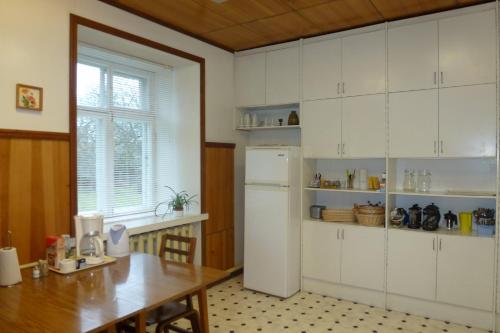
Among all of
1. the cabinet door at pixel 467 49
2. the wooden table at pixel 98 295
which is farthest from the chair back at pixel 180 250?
the cabinet door at pixel 467 49

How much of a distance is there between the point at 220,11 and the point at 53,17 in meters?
1.41

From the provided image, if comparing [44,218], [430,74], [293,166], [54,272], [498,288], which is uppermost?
[430,74]

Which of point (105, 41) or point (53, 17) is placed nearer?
point (53, 17)

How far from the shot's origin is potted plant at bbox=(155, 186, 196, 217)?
411 centimetres

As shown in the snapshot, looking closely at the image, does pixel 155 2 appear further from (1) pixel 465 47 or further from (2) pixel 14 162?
(1) pixel 465 47

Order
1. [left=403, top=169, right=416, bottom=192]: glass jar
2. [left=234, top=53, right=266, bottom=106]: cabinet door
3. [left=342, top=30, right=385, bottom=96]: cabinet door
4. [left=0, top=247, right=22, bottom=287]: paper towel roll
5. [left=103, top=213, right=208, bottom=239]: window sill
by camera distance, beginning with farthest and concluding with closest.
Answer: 1. [left=234, top=53, right=266, bottom=106]: cabinet door
2. [left=403, top=169, right=416, bottom=192]: glass jar
3. [left=342, top=30, right=385, bottom=96]: cabinet door
4. [left=103, top=213, right=208, bottom=239]: window sill
5. [left=0, top=247, right=22, bottom=287]: paper towel roll

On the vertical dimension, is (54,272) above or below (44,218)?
below

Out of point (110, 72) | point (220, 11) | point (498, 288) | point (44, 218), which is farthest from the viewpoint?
point (110, 72)

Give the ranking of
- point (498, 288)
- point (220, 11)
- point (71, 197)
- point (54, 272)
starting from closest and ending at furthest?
point (54, 272) → point (71, 197) → point (498, 288) → point (220, 11)

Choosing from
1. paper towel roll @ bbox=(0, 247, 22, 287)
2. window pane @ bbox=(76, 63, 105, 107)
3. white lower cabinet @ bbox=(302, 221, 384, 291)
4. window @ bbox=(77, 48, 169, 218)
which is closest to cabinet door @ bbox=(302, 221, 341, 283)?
white lower cabinet @ bbox=(302, 221, 384, 291)

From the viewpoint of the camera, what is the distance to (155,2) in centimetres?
328

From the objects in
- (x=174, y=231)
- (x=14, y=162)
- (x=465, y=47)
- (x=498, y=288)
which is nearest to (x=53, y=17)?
(x=14, y=162)

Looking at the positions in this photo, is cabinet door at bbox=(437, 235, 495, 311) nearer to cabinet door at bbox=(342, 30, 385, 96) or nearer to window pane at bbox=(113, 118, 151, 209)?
cabinet door at bbox=(342, 30, 385, 96)

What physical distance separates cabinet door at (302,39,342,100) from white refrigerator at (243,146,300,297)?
0.68 m
